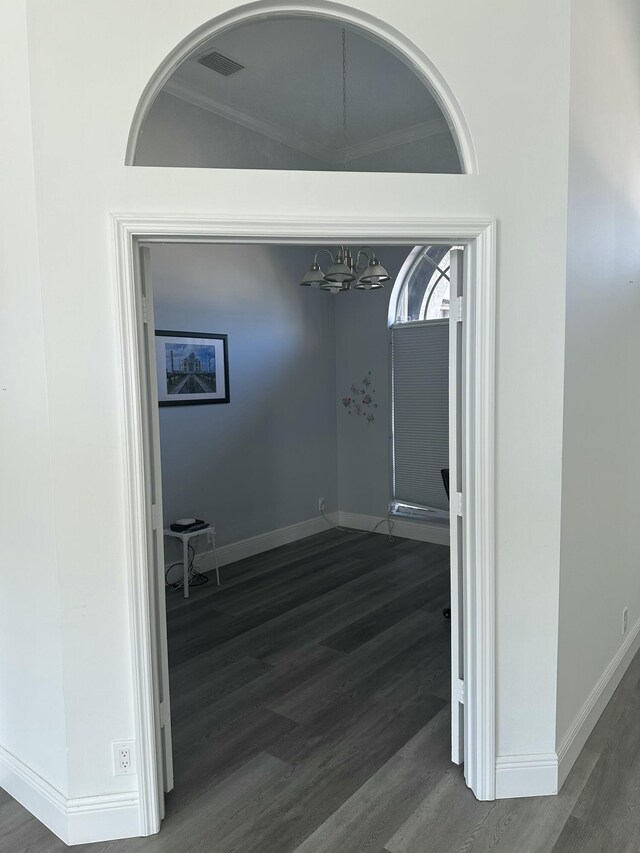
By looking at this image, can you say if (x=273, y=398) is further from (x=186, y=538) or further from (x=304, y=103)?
(x=304, y=103)

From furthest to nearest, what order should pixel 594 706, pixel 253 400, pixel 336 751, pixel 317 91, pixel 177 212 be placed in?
1. pixel 253 400
2. pixel 594 706
3. pixel 336 751
4. pixel 317 91
5. pixel 177 212

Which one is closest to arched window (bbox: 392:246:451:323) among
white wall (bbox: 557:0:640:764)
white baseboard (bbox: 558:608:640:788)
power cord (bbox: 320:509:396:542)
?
power cord (bbox: 320:509:396:542)

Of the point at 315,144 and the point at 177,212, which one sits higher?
the point at 315,144

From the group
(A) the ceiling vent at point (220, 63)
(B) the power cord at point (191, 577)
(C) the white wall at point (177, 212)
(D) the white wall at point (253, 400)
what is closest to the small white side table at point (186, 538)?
(B) the power cord at point (191, 577)

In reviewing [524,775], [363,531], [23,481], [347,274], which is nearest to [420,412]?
[363,531]

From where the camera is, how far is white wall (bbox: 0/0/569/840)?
1858mm

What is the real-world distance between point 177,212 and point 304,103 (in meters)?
0.65

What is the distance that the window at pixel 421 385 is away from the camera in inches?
213

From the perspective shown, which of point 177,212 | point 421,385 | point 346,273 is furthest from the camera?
point 421,385

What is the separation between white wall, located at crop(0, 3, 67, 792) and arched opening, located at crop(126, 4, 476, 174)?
1.35 feet

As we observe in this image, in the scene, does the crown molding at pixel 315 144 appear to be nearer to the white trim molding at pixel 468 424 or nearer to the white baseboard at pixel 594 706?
the white trim molding at pixel 468 424

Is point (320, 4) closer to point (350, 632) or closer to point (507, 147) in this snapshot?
point (507, 147)

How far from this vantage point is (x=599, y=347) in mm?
2547

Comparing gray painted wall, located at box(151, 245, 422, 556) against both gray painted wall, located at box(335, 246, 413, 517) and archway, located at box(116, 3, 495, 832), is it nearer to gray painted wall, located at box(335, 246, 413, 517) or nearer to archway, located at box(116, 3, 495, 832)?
gray painted wall, located at box(335, 246, 413, 517)
